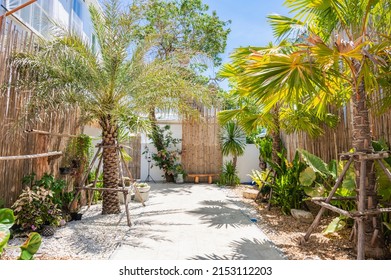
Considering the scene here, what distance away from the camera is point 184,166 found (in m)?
10.8

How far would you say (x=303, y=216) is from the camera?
5117 millimetres

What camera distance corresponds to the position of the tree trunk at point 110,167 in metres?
5.53

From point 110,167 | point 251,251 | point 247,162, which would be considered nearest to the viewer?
point 251,251

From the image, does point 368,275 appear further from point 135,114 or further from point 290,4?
point 135,114

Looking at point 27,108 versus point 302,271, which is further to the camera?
point 27,108

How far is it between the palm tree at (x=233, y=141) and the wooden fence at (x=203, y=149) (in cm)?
58

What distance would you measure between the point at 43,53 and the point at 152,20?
6.71 m

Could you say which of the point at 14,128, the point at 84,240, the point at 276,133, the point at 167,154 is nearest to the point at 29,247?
the point at 84,240

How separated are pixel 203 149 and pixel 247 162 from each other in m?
1.97

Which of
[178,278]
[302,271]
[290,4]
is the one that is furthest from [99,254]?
[290,4]

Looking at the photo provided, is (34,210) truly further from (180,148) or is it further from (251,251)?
(180,148)

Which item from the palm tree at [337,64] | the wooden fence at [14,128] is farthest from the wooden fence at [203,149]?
the palm tree at [337,64]

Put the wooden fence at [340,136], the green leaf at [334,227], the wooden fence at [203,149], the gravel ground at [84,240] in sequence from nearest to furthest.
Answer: the gravel ground at [84,240] < the green leaf at [334,227] < the wooden fence at [340,136] < the wooden fence at [203,149]

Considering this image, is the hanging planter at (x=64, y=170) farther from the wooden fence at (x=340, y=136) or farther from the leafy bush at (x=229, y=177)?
the leafy bush at (x=229, y=177)
